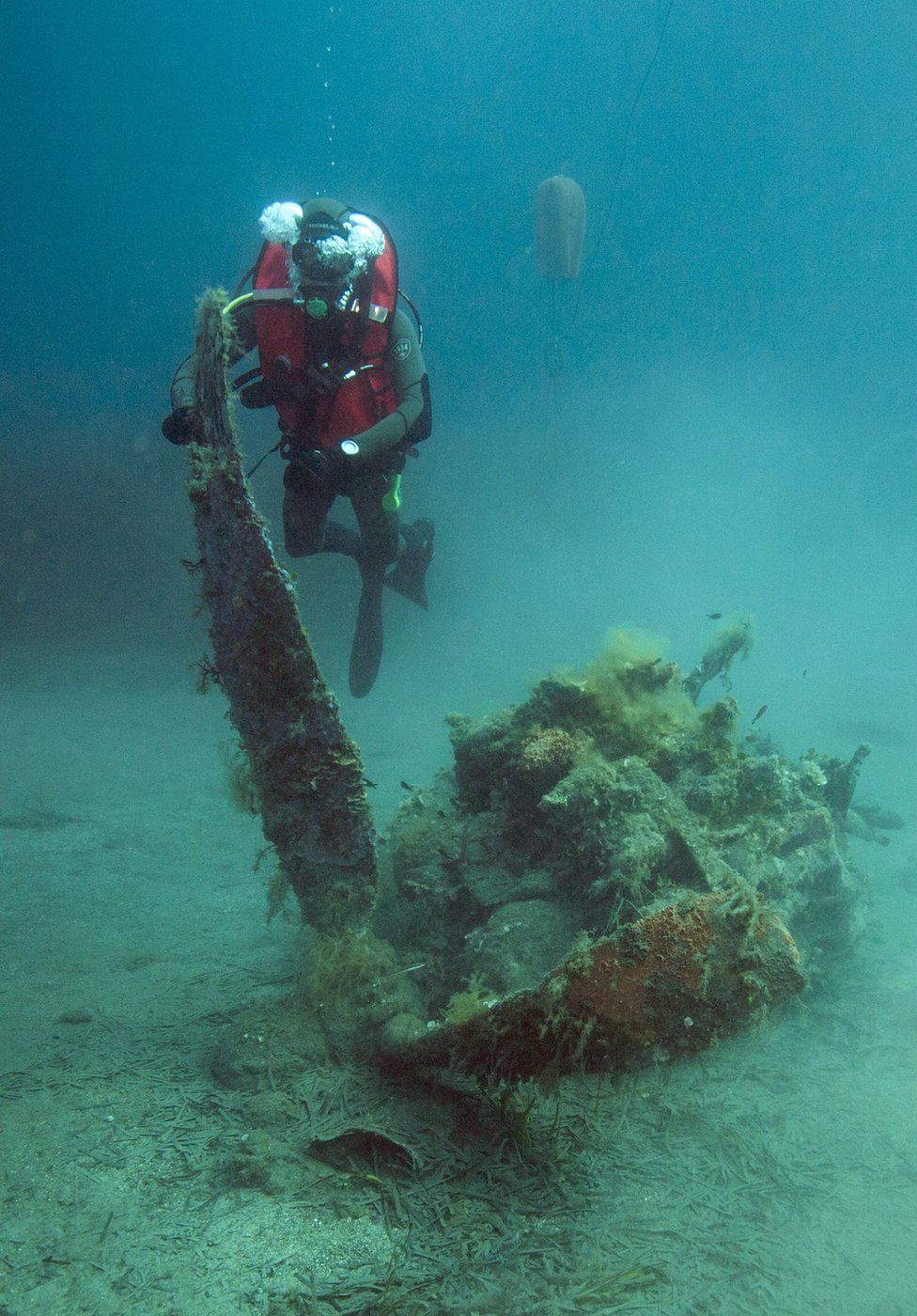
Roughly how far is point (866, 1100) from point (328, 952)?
3.65m

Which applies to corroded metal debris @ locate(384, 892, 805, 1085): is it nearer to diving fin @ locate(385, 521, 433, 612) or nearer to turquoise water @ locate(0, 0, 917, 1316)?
turquoise water @ locate(0, 0, 917, 1316)

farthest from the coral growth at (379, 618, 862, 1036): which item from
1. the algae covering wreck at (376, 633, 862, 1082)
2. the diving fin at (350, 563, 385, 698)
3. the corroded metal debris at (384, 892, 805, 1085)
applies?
the diving fin at (350, 563, 385, 698)

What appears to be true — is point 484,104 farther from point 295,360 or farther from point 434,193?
point 295,360

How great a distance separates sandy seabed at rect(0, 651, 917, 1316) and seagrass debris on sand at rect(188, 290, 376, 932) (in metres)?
0.81

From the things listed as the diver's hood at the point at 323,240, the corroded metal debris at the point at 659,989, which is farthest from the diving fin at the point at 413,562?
the corroded metal debris at the point at 659,989

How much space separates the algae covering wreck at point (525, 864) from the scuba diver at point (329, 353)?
223 cm

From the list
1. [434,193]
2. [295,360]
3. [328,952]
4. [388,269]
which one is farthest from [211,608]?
[434,193]

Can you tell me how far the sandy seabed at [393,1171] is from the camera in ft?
7.31

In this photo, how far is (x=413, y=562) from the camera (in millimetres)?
7492

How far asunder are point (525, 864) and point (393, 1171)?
1770mm

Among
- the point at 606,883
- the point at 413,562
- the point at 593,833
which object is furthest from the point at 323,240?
the point at 606,883

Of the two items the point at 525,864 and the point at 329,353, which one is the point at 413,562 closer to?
the point at 329,353

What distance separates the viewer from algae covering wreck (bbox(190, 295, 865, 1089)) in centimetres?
218

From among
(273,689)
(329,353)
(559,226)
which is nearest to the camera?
(273,689)
